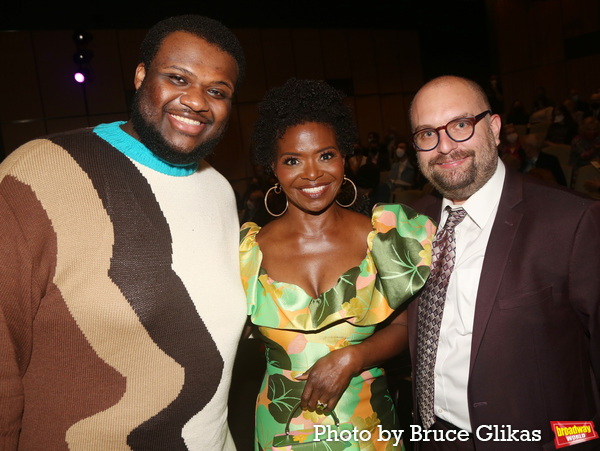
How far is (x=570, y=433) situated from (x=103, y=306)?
65.6 inches

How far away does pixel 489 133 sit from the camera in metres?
1.79

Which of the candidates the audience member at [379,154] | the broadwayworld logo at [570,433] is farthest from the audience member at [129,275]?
the audience member at [379,154]

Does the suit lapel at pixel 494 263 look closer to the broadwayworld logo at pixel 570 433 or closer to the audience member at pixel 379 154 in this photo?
the broadwayworld logo at pixel 570 433

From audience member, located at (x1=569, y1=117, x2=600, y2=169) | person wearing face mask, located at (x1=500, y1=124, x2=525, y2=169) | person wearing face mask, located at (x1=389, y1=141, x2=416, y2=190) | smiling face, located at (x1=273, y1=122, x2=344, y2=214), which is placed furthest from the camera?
person wearing face mask, located at (x1=389, y1=141, x2=416, y2=190)

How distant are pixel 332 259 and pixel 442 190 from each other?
0.57 metres

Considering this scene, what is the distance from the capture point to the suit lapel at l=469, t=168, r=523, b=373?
5.21 feet


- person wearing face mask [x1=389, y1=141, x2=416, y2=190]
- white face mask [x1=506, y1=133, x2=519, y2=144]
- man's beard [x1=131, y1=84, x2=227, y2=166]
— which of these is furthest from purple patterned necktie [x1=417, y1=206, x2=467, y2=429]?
person wearing face mask [x1=389, y1=141, x2=416, y2=190]

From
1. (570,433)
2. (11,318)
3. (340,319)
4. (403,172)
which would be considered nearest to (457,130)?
(340,319)

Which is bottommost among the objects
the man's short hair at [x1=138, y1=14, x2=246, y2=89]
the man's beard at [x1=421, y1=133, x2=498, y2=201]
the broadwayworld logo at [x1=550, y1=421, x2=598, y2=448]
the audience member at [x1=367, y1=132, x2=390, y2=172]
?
the broadwayworld logo at [x1=550, y1=421, x2=598, y2=448]

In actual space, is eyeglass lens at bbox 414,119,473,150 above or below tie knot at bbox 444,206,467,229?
above

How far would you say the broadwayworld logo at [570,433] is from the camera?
5.07 feet

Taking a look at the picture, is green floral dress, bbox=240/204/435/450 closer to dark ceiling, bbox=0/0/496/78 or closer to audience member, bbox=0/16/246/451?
audience member, bbox=0/16/246/451

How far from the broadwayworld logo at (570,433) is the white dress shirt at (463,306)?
30cm

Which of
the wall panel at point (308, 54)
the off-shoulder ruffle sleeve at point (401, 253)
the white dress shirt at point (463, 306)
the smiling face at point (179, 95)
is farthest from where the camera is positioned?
the wall panel at point (308, 54)
